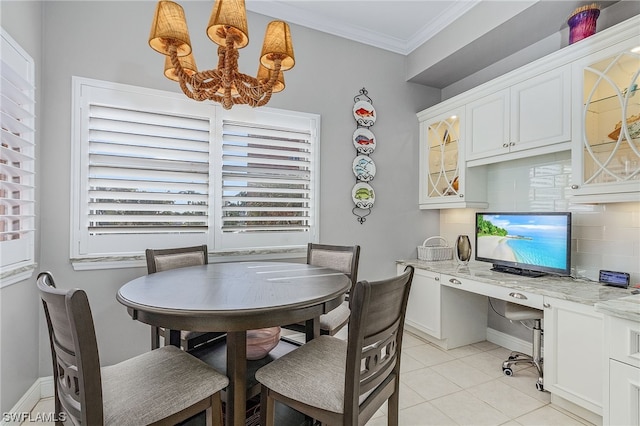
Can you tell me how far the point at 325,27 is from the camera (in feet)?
10.5

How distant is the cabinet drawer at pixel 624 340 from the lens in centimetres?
143

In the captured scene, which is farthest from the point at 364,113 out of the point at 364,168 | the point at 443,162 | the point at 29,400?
the point at 29,400

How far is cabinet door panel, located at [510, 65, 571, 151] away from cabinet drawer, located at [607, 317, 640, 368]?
1.40m

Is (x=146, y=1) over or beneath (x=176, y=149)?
over

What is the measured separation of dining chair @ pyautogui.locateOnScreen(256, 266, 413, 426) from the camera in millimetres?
1265

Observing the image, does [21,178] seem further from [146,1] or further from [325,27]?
[325,27]

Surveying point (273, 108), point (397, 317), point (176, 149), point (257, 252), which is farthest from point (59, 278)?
point (397, 317)

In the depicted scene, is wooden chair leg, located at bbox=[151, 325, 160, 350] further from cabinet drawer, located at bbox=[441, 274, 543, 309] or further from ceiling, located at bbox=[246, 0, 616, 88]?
ceiling, located at bbox=[246, 0, 616, 88]

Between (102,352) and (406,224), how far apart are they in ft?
9.82

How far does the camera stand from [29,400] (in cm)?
211

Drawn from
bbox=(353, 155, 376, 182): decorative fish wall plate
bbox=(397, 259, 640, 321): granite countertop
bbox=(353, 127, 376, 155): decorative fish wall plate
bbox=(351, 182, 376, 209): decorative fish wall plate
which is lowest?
bbox=(397, 259, 640, 321): granite countertop

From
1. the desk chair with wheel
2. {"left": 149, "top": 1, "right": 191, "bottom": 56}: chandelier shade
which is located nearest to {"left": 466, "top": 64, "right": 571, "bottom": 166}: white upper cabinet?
the desk chair with wheel

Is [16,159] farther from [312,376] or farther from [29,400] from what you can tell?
[312,376]

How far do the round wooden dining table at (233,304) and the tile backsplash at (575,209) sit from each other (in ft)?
6.48
